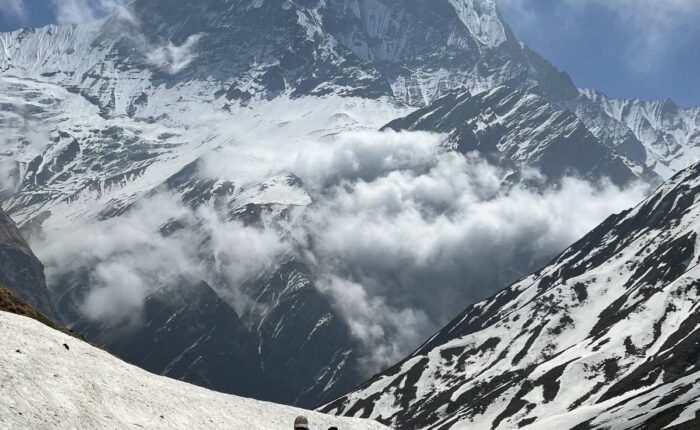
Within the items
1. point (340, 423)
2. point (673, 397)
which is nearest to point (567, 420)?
point (673, 397)

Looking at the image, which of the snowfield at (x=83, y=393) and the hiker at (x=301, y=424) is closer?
the hiker at (x=301, y=424)

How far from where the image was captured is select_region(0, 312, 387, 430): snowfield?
127 ft

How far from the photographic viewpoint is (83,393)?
42.4 metres

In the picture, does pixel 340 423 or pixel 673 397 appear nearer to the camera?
pixel 340 423

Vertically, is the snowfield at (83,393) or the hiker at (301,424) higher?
the snowfield at (83,393)

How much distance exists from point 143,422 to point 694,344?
177391 mm

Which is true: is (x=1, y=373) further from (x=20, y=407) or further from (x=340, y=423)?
(x=340, y=423)

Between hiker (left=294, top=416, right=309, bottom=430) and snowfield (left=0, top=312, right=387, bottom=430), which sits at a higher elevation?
snowfield (left=0, top=312, right=387, bottom=430)

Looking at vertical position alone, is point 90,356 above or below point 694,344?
above

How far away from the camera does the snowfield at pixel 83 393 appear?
1527 inches

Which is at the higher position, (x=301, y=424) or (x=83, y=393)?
(x=83, y=393)

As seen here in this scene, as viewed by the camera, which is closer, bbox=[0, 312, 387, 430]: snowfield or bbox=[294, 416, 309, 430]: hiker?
bbox=[294, 416, 309, 430]: hiker

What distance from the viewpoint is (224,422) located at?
171ft

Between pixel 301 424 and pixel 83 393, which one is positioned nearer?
pixel 301 424
